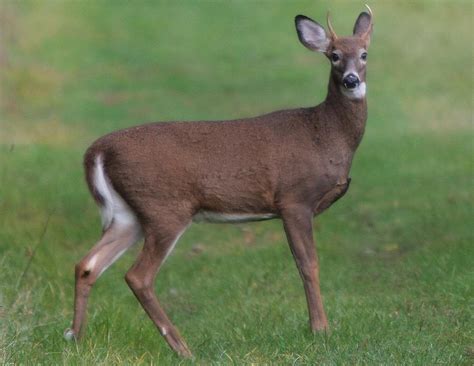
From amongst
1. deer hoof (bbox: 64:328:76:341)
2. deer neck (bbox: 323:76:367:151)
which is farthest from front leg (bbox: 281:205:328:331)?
deer hoof (bbox: 64:328:76:341)

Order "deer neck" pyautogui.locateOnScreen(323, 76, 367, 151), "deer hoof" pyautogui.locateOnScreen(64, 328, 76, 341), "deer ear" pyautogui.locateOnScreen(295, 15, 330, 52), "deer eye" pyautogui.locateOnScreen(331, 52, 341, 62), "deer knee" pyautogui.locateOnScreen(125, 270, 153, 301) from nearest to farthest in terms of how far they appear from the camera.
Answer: "deer hoof" pyautogui.locateOnScreen(64, 328, 76, 341) → "deer knee" pyautogui.locateOnScreen(125, 270, 153, 301) → "deer eye" pyautogui.locateOnScreen(331, 52, 341, 62) → "deer neck" pyautogui.locateOnScreen(323, 76, 367, 151) → "deer ear" pyautogui.locateOnScreen(295, 15, 330, 52)

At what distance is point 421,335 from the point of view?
21.8ft

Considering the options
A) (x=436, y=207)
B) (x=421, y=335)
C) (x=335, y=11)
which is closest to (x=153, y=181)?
(x=421, y=335)

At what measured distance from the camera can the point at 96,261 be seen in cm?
698

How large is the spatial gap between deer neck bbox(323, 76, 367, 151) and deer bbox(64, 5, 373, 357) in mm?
21

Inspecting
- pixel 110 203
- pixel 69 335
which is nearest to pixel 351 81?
pixel 110 203

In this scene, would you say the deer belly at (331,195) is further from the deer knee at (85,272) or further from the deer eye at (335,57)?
the deer knee at (85,272)

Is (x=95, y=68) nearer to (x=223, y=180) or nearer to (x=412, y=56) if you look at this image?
(x=412, y=56)

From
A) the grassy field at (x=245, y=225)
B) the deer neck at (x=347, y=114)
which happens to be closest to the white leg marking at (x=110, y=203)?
the grassy field at (x=245, y=225)

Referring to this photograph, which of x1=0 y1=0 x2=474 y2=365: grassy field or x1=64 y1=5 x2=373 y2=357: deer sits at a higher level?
x1=64 y1=5 x2=373 y2=357: deer

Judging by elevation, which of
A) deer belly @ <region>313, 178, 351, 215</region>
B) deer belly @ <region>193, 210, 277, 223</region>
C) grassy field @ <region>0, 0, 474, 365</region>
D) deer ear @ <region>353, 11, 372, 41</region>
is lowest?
grassy field @ <region>0, 0, 474, 365</region>

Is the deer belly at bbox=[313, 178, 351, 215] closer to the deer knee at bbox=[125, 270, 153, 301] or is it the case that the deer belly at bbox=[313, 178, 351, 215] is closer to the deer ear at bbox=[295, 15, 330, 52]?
the deer ear at bbox=[295, 15, 330, 52]

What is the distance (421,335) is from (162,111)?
38.2 ft

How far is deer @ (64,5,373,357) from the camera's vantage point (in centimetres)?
693
